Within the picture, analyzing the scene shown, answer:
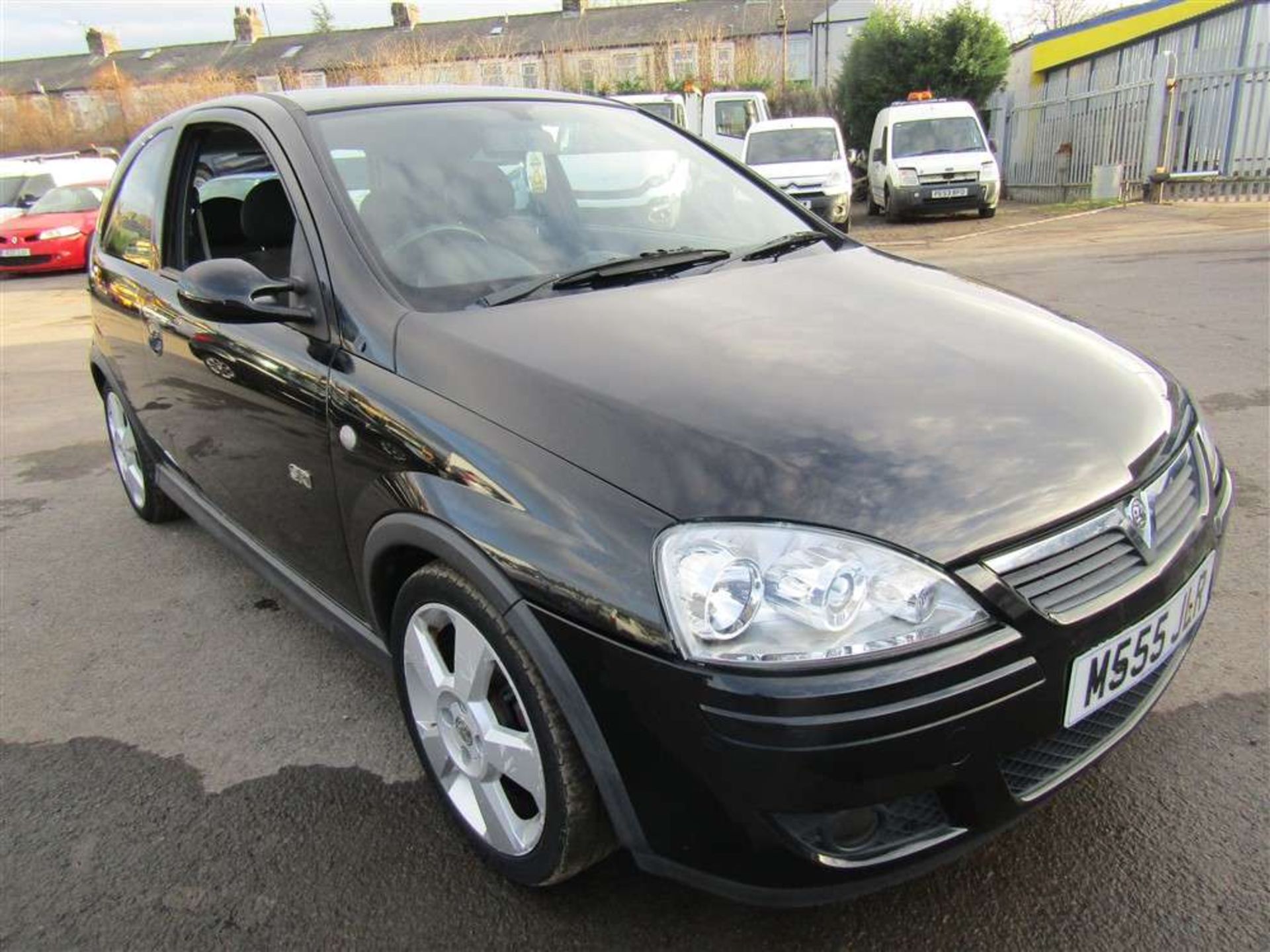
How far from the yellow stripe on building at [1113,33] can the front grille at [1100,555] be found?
19403 millimetres

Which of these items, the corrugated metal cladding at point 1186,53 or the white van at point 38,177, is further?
the white van at point 38,177

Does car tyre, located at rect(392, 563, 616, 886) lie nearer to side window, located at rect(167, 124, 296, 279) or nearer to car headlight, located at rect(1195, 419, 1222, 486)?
side window, located at rect(167, 124, 296, 279)

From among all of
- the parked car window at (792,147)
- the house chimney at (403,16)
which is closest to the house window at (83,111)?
the house chimney at (403,16)

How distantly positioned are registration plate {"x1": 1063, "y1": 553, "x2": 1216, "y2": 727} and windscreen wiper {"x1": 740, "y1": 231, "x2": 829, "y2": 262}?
55.8 inches

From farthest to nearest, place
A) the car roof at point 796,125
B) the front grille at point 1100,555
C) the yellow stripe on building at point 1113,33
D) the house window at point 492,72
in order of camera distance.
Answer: the house window at point 492,72, the yellow stripe on building at point 1113,33, the car roof at point 796,125, the front grille at point 1100,555

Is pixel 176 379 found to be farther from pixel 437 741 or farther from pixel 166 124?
pixel 437 741

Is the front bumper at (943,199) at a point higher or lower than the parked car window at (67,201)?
lower

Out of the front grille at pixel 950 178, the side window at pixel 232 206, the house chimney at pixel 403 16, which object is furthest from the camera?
the house chimney at pixel 403 16

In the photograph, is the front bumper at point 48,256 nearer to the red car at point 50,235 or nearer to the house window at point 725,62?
the red car at point 50,235

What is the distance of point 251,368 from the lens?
8.59ft

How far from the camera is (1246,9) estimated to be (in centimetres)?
1625

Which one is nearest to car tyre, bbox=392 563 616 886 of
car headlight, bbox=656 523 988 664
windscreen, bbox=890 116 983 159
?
car headlight, bbox=656 523 988 664

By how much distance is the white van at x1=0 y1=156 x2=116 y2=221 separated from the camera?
60.4 ft

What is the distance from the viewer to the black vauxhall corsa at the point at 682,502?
1.52 metres
